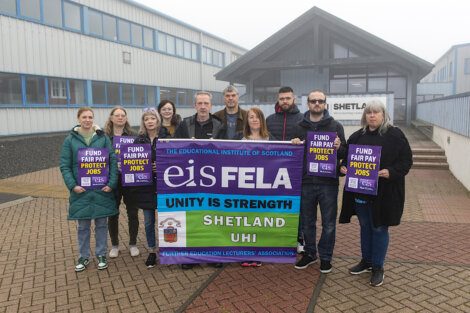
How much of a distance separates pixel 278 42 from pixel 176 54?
9899 millimetres

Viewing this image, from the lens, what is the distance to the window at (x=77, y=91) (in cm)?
1906

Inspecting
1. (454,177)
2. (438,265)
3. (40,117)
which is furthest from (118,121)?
(40,117)

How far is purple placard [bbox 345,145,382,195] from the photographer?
396 centimetres

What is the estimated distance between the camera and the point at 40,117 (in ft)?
56.3

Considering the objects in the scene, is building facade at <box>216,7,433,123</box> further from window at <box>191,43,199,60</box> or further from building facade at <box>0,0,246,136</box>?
window at <box>191,43,199,60</box>

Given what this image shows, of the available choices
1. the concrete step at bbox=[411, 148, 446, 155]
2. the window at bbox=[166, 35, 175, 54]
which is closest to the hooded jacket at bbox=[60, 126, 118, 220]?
the concrete step at bbox=[411, 148, 446, 155]

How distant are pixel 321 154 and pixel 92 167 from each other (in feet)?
8.60

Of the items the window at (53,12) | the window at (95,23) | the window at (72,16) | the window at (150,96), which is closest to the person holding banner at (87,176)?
the window at (53,12)

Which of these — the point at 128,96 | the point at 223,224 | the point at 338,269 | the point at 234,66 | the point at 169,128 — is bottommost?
the point at 338,269

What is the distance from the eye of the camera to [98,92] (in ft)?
68.3

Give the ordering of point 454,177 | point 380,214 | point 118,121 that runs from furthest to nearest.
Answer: point 454,177 → point 118,121 → point 380,214

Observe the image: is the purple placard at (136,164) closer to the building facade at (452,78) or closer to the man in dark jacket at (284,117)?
the man in dark jacket at (284,117)

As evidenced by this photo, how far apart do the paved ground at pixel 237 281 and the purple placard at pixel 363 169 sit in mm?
1052

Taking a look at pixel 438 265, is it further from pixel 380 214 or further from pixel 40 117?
pixel 40 117
